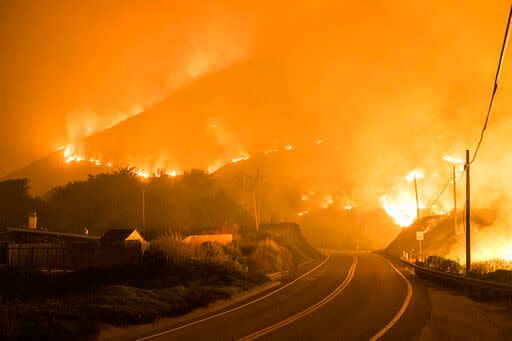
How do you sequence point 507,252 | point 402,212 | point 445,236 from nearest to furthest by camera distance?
point 507,252 → point 445,236 → point 402,212

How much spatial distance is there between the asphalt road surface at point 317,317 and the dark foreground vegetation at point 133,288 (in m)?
1.78

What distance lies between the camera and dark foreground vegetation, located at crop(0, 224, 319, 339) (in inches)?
561

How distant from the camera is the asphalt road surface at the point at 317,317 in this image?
13.9 meters

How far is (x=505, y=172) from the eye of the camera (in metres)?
60.1

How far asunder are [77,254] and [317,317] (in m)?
21.2

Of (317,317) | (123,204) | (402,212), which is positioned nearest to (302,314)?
(317,317)

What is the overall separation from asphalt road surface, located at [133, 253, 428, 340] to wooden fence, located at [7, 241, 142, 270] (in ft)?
35.5

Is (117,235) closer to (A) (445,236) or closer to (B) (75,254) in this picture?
(B) (75,254)

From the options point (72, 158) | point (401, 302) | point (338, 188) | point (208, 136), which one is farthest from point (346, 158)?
point (401, 302)

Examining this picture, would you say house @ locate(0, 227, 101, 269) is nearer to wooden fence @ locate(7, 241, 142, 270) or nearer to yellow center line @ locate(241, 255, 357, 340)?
wooden fence @ locate(7, 241, 142, 270)

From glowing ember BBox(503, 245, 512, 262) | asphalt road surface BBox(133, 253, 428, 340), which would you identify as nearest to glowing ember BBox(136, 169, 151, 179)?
glowing ember BBox(503, 245, 512, 262)

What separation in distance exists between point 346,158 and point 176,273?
106619 mm

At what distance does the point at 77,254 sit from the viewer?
109 feet

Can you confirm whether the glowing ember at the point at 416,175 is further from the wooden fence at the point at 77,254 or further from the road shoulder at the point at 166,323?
the road shoulder at the point at 166,323
